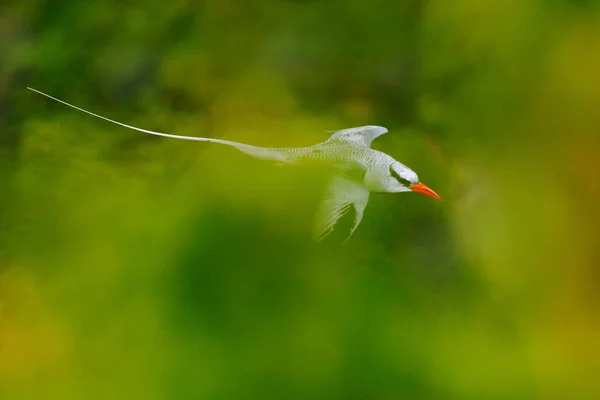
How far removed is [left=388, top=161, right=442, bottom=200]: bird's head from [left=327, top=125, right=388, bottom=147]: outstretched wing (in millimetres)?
41

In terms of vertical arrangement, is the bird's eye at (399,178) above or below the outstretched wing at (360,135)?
below

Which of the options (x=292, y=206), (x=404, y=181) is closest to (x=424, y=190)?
(x=404, y=181)

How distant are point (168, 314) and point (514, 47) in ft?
1.68

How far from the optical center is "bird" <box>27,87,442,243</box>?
0.61 meters

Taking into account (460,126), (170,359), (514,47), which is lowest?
(170,359)

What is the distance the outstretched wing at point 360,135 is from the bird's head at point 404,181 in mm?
41

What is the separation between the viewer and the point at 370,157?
2.01ft

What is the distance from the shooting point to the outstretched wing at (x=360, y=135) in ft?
2.03

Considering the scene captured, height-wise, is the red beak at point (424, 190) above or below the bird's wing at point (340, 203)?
above

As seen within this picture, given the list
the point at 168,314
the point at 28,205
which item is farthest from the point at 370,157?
the point at 28,205

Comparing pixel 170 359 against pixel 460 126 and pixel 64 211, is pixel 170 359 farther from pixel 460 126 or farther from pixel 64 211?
pixel 460 126

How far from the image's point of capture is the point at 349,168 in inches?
24.1

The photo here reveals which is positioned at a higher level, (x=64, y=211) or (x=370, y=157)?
(x=370, y=157)

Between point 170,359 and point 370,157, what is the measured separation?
1.05 feet
